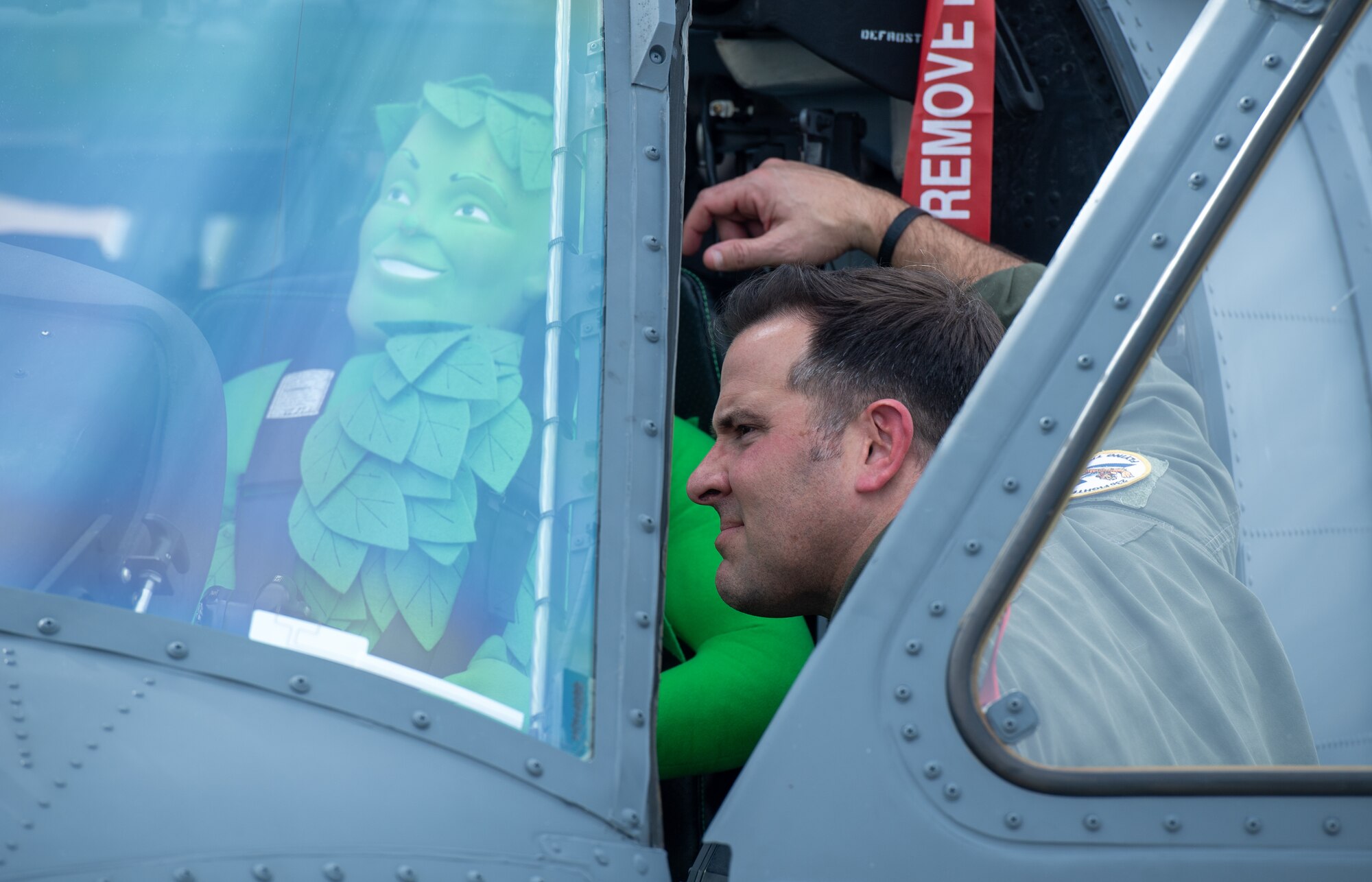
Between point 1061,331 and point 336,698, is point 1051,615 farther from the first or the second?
point 336,698

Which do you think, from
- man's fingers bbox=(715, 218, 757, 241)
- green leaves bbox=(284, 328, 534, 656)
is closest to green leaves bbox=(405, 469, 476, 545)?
green leaves bbox=(284, 328, 534, 656)

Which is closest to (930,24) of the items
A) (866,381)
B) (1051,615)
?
(866,381)

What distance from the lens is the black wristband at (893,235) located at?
2.22m

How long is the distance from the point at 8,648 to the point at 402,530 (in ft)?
1.04

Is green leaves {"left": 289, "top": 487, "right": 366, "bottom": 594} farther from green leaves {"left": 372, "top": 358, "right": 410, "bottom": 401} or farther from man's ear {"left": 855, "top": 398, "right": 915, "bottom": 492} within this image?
man's ear {"left": 855, "top": 398, "right": 915, "bottom": 492}

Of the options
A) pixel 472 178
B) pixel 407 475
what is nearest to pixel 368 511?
pixel 407 475

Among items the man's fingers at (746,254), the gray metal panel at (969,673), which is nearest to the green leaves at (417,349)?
the gray metal panel at (969,673)

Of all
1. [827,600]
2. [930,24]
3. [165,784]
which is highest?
[930,24]

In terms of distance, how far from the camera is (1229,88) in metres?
0.96

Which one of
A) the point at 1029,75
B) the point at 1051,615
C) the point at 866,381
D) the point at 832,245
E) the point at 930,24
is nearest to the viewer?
the point at 1051,615

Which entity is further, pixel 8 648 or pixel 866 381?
pixel 866 381

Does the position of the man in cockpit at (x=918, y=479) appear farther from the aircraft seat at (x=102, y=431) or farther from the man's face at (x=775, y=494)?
the aircraft seat at (x=102, y=431)

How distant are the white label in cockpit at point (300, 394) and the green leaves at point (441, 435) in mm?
89

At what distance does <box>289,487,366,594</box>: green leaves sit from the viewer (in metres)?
1.01
